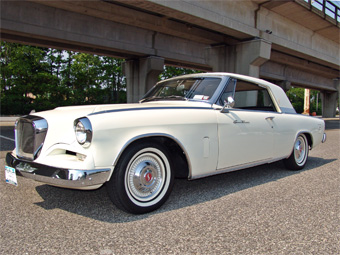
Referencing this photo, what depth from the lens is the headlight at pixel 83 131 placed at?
2562mm

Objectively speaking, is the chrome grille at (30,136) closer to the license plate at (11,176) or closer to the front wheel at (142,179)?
the license plate at (11,176)

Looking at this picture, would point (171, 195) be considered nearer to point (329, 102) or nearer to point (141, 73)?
point (141, 73)

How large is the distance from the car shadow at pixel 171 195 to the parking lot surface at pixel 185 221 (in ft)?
0.04

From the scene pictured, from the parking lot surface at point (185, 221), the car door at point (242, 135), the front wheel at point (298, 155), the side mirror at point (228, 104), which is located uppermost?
the side mirror at point (228, 104)

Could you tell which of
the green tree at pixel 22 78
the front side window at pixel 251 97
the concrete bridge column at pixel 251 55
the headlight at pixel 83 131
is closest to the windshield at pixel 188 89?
the front side window at pixel 251 97

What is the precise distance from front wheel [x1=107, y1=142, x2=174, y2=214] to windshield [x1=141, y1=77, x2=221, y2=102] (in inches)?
44.1

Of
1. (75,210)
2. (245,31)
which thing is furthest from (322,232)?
(245,31)

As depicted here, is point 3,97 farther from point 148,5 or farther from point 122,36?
point 148,5

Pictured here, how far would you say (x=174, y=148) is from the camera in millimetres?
3398

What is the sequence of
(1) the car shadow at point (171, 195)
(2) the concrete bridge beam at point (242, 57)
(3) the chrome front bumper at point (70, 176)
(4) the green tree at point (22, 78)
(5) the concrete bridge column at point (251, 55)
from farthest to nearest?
(4) the green tree at point (22, 78) → (2) the concrete bridge beam at point (242, 57) → (5) the concrete bridge column at point (251, 55) → (1) the car shadow at point (171, 195) → (3) the chrome front bumper at point (70, 176)

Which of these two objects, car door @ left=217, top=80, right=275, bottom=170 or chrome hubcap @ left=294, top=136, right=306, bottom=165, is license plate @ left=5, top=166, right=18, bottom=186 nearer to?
car door @ left=217, top=80, right=275, bottom=170

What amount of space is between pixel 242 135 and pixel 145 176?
4.95 feet

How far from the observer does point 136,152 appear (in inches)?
111

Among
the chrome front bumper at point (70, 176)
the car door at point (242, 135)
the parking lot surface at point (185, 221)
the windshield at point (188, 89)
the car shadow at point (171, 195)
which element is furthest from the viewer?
the windshield at point (188, 89)
